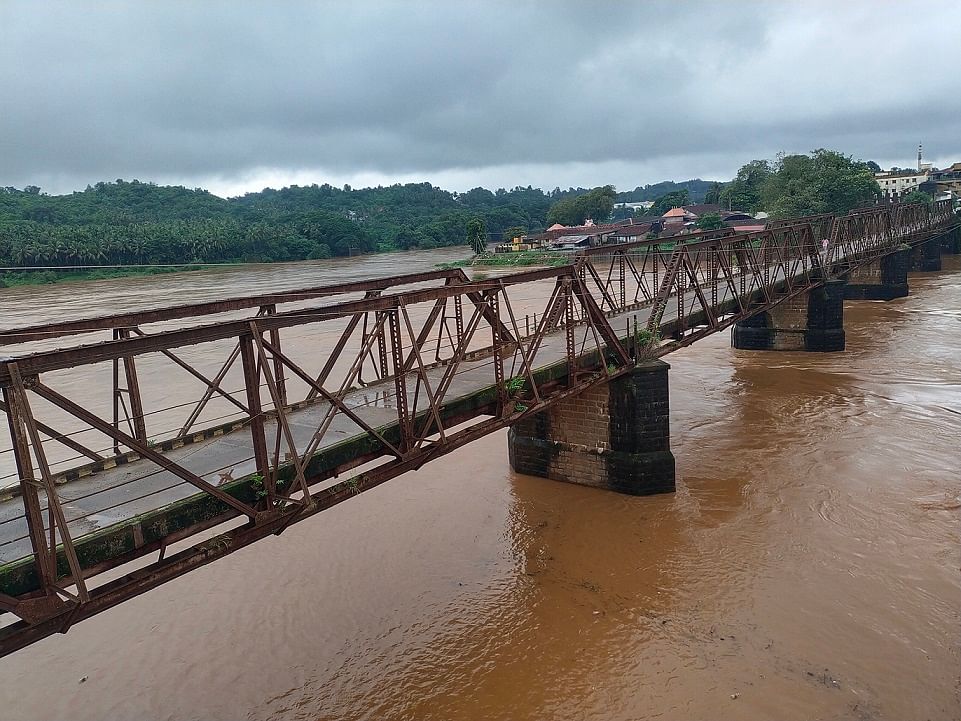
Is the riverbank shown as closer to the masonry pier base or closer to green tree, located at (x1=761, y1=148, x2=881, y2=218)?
green tree, located at (x1=761, y1=148, x2=881, y2=218)

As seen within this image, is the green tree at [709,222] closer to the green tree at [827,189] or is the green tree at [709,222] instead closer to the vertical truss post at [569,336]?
the green tree at [827,189]

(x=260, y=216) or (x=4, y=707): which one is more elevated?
(x=260, y=216)

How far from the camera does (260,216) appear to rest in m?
140

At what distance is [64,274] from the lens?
80.4m

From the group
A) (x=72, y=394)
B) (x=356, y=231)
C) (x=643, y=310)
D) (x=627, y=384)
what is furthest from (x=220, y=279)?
(x=627, y=384)

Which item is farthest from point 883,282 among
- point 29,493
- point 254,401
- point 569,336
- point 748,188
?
point 748,188

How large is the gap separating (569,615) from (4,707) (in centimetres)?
897

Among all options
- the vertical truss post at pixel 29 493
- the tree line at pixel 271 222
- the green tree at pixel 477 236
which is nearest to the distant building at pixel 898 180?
the tree line at pixel 271 222

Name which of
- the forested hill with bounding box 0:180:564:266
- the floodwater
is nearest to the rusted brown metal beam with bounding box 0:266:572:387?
the floodwater

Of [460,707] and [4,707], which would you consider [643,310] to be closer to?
[460,707]

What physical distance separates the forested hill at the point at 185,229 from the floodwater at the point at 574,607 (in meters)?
76.7

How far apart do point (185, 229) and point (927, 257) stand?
87.4 metres

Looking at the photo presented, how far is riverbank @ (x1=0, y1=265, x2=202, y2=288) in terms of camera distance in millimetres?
75312

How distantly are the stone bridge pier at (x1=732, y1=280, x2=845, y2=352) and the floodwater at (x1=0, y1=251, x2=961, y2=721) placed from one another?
11616 millimetres
